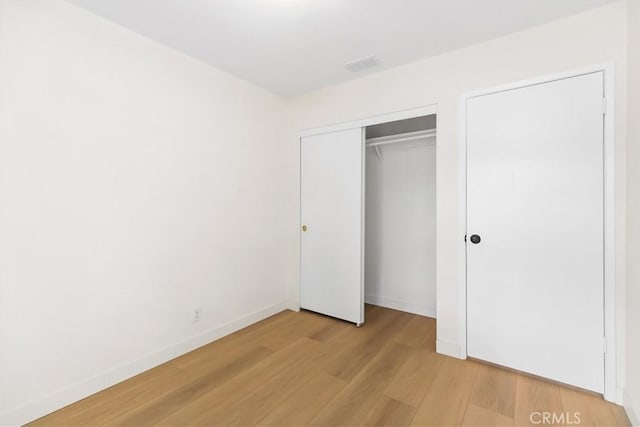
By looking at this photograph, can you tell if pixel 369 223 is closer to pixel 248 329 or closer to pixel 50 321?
pixel 248 329

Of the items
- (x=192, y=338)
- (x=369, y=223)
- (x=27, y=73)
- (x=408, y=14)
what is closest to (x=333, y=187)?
(x=369, y=223)

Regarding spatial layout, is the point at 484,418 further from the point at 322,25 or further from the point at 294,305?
the point at 322,25

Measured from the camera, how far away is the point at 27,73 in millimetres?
1654

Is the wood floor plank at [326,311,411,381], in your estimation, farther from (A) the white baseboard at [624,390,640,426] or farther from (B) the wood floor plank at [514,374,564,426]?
(A) the white baseboard at [624,390,640,426]

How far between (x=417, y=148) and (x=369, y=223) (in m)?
1.10

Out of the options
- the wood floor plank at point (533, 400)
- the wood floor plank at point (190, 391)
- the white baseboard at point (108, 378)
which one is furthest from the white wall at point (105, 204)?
the wood floor plank at point (533, 400)

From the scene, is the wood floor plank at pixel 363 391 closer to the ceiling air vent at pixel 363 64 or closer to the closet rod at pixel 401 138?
the closet rod at pixel 401 138

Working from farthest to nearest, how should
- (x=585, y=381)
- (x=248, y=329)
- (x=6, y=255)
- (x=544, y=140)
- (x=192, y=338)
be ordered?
(x=248, y=329), (x=192, y=338), (x=544, y=140), (x=585, y=381), (x=6, y=255)

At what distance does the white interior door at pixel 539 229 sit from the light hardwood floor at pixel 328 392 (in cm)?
26

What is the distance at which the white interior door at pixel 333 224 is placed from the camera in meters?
2.97

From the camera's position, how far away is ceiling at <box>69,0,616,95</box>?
183 cm

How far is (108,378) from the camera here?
6.46 ft

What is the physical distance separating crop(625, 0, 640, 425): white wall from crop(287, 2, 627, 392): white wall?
7 cm

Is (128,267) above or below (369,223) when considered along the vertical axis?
below
